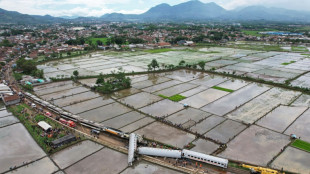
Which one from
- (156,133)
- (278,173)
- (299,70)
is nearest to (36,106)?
(156,133)

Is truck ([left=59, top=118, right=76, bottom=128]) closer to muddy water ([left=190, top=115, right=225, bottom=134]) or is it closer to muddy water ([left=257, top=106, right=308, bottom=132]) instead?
muddy water ([left=190, top=115, right=225, bottom=134])

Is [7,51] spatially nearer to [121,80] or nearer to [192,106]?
[121,80]

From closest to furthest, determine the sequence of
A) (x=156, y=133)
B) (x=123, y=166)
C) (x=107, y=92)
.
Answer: (x=123, y=166) < (x=156, y=133) < (x=107, y=92)

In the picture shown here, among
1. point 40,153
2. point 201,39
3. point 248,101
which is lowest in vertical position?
point 40,153

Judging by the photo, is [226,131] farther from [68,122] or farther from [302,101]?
[68,122]

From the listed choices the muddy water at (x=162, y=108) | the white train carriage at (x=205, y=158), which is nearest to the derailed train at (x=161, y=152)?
the white train carriage at (x=205, y=158)

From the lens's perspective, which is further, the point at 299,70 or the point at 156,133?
the point at 299,70

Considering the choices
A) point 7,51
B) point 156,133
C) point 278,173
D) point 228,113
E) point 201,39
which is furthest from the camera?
point 201,39

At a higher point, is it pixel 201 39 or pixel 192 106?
pixel 201 39
